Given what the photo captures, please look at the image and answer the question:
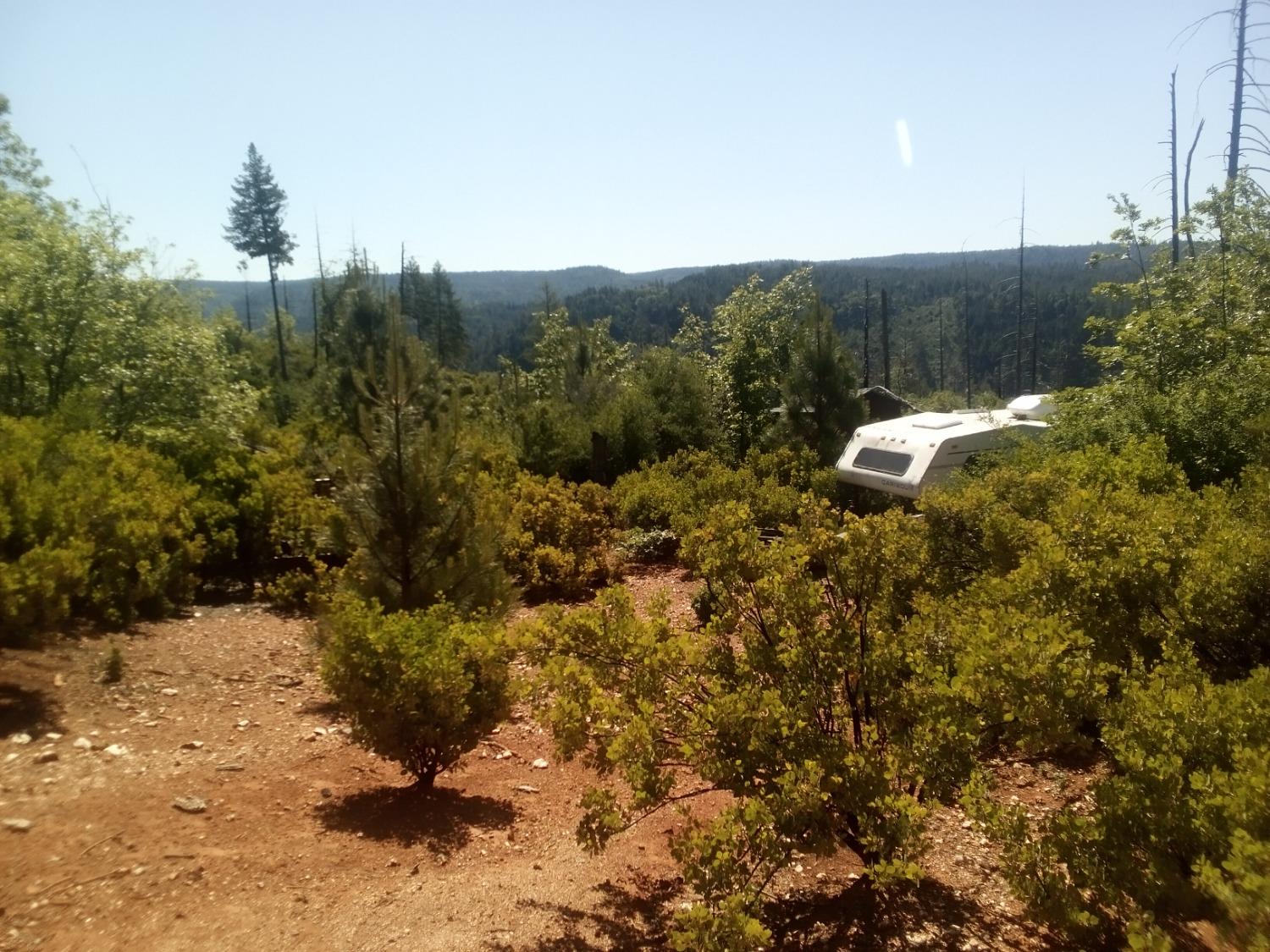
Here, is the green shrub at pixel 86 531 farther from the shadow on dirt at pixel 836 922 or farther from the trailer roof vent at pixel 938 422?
the trailer roof vent at pixel 938 422

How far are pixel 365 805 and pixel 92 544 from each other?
4471 mm

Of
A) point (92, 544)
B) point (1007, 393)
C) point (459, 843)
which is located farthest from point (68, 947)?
point (1007, 393)

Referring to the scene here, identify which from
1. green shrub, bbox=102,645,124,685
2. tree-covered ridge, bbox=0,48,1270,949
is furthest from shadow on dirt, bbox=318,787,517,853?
green shrub, bbox=102,645,124,685

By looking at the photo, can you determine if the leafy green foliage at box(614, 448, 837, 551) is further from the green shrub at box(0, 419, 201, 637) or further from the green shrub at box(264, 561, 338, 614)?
the green shrub at box(0, 419, 201, 637)

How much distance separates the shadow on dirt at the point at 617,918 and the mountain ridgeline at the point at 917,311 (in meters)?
28.2

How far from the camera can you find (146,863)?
168 inches

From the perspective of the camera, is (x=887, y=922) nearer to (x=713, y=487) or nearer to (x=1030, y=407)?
(x=713, y=487)

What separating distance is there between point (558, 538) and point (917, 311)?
200 feet

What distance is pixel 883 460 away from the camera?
13.5 m

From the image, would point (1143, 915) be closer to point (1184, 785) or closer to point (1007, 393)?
point (1184, 785)

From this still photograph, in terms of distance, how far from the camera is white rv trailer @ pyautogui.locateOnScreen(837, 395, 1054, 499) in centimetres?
1244

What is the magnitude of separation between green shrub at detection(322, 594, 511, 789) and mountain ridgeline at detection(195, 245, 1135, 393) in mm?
27653

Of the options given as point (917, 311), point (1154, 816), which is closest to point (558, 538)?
point (1154, 816)

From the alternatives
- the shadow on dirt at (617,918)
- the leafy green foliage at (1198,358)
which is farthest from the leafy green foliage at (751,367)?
the shadow on dirt at (617,918)
